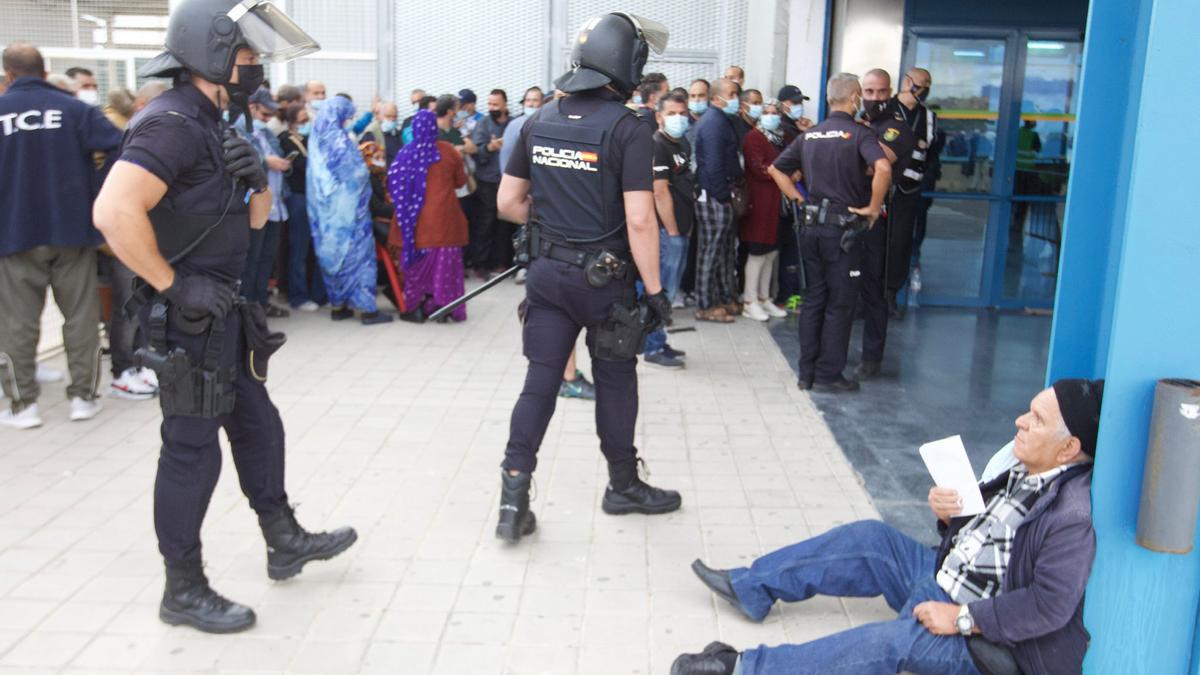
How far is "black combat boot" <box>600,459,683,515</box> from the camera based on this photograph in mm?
4754

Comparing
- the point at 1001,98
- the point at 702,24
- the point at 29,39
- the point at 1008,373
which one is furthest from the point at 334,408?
the point at 29,39

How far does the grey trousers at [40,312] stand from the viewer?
5914mm

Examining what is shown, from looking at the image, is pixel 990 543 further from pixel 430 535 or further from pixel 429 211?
pixel 429 211

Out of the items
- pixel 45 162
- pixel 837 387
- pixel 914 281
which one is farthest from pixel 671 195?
pixel 45 162

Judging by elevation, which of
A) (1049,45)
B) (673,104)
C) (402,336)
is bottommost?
(402,336)

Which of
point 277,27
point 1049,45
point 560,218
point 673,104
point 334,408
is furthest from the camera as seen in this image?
point 1049,45

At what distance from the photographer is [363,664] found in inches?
137

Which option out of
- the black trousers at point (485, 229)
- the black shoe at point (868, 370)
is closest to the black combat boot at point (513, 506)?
the black shoe at point (868, 370)

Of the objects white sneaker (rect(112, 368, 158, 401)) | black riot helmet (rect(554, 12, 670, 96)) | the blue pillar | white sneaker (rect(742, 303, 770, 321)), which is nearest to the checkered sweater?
the blue pillar

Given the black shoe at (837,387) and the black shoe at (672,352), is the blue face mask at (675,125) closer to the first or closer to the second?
the black shoe at (672,352)

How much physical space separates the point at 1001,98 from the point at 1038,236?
4.22 ft

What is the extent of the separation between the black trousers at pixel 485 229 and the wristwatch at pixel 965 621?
8770mm

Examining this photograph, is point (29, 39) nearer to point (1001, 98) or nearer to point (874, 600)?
point (1001, 98)

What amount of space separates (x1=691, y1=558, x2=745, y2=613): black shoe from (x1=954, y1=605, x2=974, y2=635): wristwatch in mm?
967
